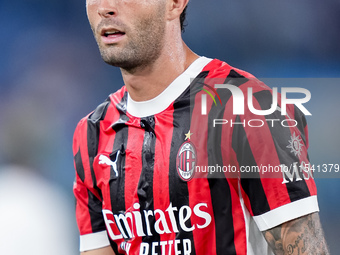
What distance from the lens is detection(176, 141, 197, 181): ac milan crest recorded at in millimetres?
1452

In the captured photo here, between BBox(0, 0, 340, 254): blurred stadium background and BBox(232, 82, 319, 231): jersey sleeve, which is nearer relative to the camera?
BBox(232, 82, 319, 231): jersey sleeve

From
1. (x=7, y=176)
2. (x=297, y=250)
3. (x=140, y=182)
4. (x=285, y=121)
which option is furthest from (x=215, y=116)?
(x=7, y=176)

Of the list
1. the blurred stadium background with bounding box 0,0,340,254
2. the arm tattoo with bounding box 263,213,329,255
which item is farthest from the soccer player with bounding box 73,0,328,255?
the blurred stadium background with bounding box 0,0,340,254

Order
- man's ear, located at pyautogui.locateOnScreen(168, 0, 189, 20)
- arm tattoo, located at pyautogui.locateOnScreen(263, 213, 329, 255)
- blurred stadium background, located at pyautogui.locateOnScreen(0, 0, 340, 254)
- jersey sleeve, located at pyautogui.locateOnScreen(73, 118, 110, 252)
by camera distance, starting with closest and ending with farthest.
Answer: arm tattoo, located at pyautogui.locateOnScreen(263, 213, 329, 255) < man's ear, located at pyautogui.locateOnScreen(168, 0, 189, 20) < jersey sleeve, located at pyautogui.locateOnScreen(73, 118, 110, 252) < blurred stadium background, located at pyautogui.locateOnScreen(0, 0, 340, 254)

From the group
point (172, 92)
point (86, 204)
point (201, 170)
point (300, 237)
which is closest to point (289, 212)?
point (300, 237)

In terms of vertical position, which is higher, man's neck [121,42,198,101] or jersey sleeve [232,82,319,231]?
man's neck [121,42,198,101]

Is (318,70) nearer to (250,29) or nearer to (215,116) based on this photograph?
(250,29)

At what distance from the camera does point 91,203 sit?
1741 millimetres

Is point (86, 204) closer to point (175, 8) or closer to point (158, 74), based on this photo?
point (158, 74)

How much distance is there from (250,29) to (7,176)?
1.57 metres

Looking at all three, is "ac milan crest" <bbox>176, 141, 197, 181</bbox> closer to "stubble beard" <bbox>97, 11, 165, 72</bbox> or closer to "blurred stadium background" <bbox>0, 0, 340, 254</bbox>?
"stubble beard" <bbox>97, 11, 165, 72</bbox>

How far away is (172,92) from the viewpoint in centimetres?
158

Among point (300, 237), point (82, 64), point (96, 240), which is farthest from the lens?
point (82, 64)

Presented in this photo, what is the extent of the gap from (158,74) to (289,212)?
0.56m
